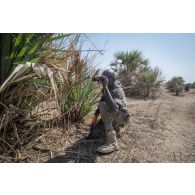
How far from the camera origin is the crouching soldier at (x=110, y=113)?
2.67 meters

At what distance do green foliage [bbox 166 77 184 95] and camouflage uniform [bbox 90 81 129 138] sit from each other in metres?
8.91

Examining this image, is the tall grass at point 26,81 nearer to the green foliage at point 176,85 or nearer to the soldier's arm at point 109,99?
the soldier's arm at point 109,99

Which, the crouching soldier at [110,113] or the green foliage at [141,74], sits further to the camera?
the green foliage at [141,74]

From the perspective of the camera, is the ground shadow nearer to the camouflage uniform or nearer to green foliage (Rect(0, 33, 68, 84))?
the camouflage uniform

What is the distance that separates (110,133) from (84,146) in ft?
1.11

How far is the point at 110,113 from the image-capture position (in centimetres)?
276

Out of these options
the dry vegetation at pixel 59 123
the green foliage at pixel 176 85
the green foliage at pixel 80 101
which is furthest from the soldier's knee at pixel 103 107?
the green foliage at pixel 176 85

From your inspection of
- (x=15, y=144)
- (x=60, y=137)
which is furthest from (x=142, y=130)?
(x=15, y=144)

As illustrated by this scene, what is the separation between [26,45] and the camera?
7.98 ft

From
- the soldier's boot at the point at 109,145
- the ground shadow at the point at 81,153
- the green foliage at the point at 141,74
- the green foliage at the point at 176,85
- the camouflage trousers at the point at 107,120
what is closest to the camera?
the ground shadow at the point at 81,153

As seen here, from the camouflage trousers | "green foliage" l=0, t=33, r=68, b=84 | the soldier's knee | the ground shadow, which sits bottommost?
the ground shadow

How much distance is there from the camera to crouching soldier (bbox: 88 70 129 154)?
267cm

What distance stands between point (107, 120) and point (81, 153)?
17.3 inches

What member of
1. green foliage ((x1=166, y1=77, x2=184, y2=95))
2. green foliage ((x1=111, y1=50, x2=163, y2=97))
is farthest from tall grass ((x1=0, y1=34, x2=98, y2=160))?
green foliage ((x1=166, y1=77, x2=184, y2=95))
